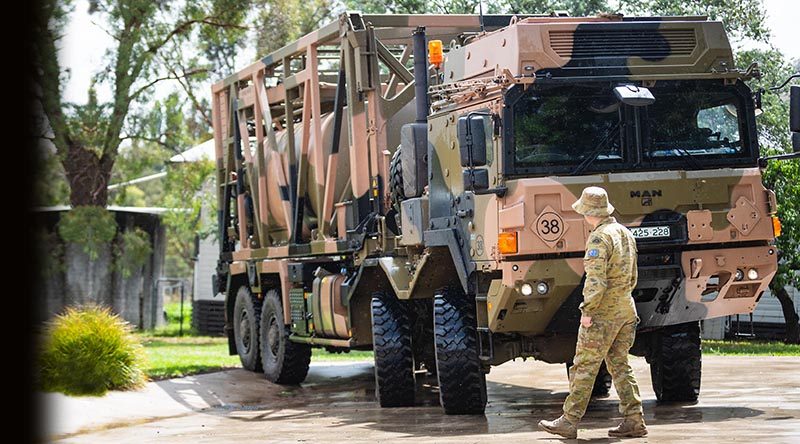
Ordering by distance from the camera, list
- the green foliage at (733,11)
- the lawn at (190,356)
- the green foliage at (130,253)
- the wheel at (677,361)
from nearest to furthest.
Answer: the wheel at (677,361) → the lawn at (190,356) → the green foliage at (733,11) → the green foliage at (130,253)

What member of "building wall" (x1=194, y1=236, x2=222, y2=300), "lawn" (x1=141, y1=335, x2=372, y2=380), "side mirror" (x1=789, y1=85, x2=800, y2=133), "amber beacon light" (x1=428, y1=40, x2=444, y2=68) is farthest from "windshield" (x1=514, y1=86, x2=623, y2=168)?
"building wall" (x1=194, y1=236, x2=222, y2=300)

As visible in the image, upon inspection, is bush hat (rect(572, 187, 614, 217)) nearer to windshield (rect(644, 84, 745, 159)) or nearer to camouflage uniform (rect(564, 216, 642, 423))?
camouflage uniform (rect(564, 216, 642, 423))

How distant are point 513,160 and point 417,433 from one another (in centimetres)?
250

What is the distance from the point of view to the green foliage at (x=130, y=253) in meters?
31.3

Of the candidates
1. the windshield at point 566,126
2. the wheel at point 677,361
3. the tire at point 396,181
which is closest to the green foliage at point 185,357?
the tire at point 396,181

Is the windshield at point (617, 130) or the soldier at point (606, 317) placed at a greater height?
the windshield at point (617, 130)

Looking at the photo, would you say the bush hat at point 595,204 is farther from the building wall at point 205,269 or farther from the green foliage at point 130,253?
the building wall at point 205,269

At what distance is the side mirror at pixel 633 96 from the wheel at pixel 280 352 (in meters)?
7.50

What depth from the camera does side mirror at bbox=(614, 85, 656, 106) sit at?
1173 centimetres

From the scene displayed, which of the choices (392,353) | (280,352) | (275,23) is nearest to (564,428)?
(392,353)

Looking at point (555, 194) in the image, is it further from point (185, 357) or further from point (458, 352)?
point (185, 357)

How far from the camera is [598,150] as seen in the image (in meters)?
12.0

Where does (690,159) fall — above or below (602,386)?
above

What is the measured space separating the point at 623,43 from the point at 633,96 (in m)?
0.76
